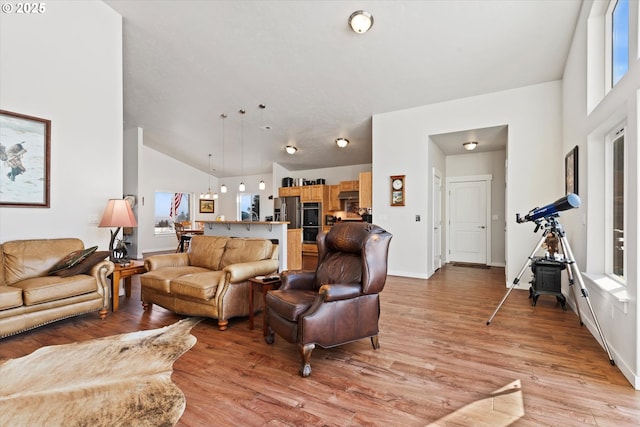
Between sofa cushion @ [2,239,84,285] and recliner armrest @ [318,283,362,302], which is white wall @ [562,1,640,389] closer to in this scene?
recliner armrest @ [318,283,362,302]

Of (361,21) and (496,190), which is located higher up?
(361,21)

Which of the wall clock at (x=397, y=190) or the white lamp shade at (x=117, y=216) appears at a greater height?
the wall clock at (x=397, y=190)

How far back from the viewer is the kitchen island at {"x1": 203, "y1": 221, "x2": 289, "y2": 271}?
224 inches

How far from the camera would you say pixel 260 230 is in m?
5.92

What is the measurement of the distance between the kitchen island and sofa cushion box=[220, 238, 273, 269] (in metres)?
1.75

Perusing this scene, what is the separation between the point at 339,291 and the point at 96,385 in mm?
1782

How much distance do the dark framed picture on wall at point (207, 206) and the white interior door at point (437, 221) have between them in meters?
8.10

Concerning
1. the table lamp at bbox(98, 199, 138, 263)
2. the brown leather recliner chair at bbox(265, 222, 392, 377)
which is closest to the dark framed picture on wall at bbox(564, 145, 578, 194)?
the brown leather recliner chair at bbox(265, 222, 392, 377)

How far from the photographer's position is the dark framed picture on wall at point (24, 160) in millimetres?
3256

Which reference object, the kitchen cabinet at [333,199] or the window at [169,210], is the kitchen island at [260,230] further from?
the window at [169,210]

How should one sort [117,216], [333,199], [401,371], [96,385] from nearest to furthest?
[96,385] < [401,371] < [117,216] < [333,199]

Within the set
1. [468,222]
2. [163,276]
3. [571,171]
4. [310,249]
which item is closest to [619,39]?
[571,171]

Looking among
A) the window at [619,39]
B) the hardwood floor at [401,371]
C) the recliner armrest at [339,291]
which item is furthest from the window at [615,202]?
the recliner armrest at [339,291]

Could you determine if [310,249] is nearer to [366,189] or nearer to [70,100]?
[366,189]
